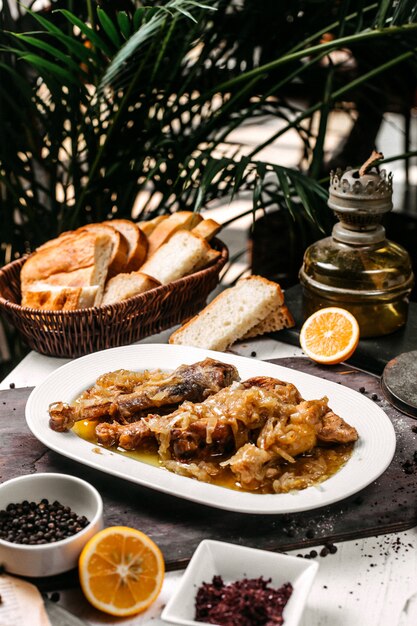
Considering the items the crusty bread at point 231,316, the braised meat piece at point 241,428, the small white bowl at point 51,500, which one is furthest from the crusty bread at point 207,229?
the small white bowl at point 51,500

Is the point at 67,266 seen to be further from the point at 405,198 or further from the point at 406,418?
the point at 405,198

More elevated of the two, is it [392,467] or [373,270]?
[373,270]

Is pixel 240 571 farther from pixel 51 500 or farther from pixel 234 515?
pixel 51 500

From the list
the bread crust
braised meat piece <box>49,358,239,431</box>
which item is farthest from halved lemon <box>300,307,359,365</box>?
the bread crust

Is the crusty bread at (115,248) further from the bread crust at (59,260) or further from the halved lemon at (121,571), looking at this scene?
the halved lemon at (121,571)

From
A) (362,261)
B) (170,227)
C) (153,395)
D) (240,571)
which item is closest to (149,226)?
(170,227)

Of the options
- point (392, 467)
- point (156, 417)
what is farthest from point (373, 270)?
point (156, 417)
